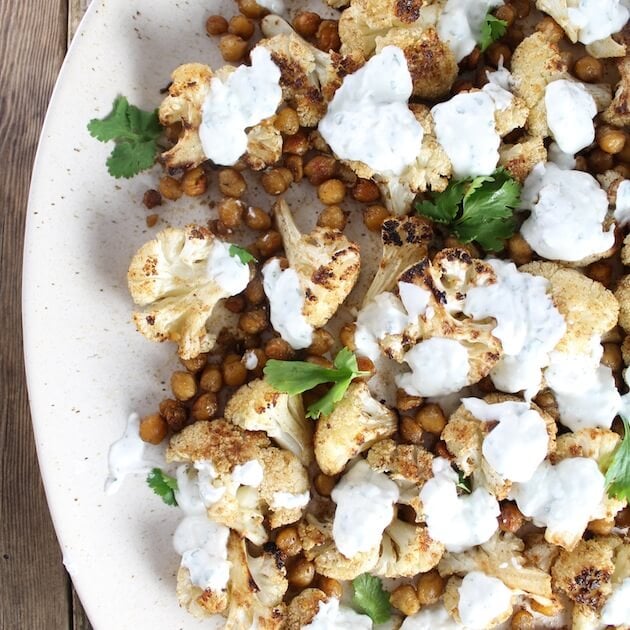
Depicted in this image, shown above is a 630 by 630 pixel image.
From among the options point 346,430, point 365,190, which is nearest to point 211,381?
point 346,430

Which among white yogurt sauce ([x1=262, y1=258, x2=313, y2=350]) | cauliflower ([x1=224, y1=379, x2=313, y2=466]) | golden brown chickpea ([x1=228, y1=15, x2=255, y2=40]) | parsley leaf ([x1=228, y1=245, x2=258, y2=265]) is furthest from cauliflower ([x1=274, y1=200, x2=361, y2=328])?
golden brown chickpea ([x1=228, y1=15, x2=255, y2=40])

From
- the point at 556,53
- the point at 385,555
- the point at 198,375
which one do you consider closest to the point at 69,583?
the point at 198,375

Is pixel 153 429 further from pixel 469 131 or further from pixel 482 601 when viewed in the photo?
pixel 469 131

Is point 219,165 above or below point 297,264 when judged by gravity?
above

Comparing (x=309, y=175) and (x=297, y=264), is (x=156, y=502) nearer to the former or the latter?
(x=297, y=264)

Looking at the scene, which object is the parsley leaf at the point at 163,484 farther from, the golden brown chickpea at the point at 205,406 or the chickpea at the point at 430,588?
the chickpea at the point at 430,588
